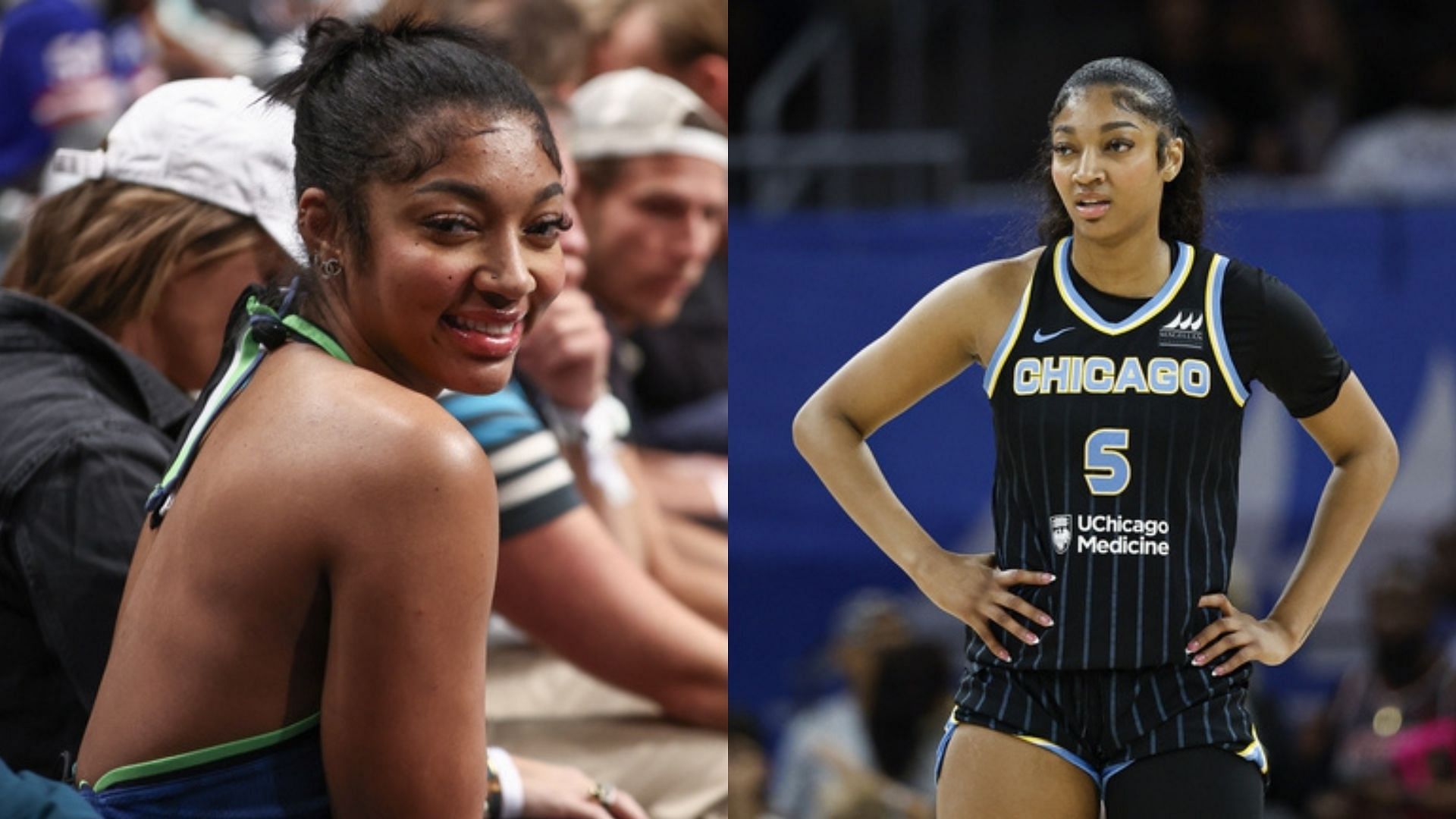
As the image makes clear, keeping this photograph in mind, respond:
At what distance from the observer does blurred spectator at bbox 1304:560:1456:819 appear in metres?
3.97

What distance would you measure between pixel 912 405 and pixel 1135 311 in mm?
249

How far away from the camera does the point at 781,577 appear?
3342 millimetres

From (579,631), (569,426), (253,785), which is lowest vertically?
(579,631)

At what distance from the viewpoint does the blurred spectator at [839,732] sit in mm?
2486

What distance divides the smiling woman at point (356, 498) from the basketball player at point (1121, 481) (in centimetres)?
42

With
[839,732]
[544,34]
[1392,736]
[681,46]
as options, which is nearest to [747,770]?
[839,732]

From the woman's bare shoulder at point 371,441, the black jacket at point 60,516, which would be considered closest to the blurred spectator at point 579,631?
the black jacket at point 60,516

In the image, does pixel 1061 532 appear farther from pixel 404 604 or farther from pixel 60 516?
pixel 60 516

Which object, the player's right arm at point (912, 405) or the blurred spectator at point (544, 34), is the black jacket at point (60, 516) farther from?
the blurred spectator at point (544, 34)

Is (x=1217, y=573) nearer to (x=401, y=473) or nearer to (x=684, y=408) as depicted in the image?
(x=401, y=473)

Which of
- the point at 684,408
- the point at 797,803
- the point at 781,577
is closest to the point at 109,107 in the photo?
the point at 684,408

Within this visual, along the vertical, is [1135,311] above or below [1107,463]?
above

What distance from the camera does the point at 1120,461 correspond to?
1713mm

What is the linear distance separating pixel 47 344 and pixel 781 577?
1.33 metres
